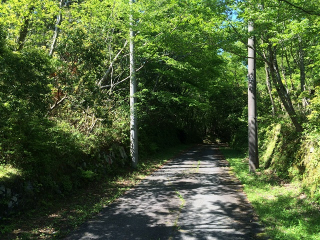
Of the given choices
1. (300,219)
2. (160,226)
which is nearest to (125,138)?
(160,226)

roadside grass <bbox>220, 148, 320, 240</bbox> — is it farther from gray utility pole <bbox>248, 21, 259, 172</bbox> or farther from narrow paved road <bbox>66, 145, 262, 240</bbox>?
gray utility pole <bbox>248, 21, 259, 172</bbox>

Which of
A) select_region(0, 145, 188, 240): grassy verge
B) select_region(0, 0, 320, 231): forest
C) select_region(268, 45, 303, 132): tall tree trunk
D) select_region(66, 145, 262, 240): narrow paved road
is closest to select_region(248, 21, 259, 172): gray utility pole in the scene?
select_region(0, 0, 320, 231): forest

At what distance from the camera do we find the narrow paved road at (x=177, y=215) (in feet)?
15.3

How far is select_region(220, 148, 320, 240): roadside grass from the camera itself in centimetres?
450

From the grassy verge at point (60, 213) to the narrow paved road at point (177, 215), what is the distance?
316 mm

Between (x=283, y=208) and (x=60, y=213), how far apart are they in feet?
16.3

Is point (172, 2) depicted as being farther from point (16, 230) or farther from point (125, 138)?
point (16, 230)

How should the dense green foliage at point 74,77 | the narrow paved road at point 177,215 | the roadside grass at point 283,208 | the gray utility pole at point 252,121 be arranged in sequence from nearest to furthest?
the roadside grass at point 283,208 < the narrow paved road at point 177,215 < the dense green foliage at point 74,77 < the gray utility pole at point 252,121

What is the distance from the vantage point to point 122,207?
6316 millimetres

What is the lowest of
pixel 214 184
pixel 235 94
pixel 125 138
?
pixel 214 184

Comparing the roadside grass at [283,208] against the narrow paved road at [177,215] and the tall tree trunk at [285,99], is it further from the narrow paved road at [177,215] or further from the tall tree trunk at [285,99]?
the tall tree trunk at [285,99]

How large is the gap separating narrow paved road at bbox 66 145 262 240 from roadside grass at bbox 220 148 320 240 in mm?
270

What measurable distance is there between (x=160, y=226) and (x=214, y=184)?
4.06m

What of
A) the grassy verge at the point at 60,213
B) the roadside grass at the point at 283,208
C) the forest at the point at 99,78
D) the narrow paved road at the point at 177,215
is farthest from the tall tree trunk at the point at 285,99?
the grassy verge at the point at 60,213
